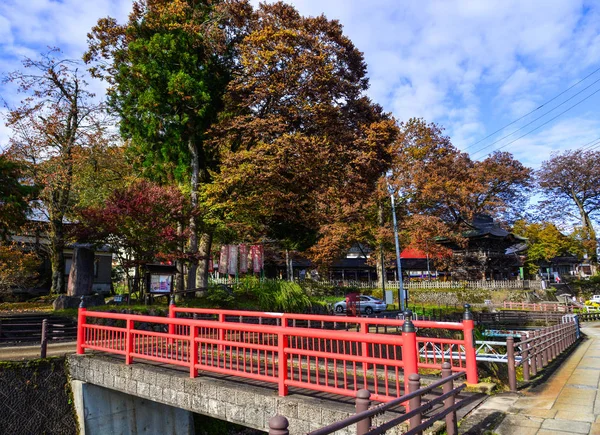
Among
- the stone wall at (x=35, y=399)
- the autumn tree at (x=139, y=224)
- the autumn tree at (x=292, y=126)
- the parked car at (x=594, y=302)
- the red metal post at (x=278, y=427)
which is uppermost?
the autumn tree at (x=292, y=126)

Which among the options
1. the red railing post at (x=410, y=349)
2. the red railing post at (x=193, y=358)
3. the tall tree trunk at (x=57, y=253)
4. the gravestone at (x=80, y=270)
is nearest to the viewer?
the red railing post at (x=410, y=349)

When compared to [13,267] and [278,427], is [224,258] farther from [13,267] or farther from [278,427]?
[278,427]

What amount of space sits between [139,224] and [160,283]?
9.86ft

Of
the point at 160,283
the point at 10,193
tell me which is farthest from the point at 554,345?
the point at 10,193

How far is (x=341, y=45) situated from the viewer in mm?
19703

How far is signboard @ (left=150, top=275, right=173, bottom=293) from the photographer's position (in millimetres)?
17219

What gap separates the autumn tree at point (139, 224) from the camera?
15.5 metres

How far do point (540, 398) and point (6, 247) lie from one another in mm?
25443

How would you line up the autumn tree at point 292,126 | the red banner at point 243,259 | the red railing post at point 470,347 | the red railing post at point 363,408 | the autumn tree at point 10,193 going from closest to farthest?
the red railing post at point 363,408 → the red railing post at point 470,347 → the autumn tree at point 10,193 → the autumn tree at point 292,126 → the red banner at point 243,259

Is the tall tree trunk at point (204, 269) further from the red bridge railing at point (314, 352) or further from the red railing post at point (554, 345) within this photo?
the red railing post at point (554, 345)


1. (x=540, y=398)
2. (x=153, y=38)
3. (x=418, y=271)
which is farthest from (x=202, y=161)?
(x=418, y=271)

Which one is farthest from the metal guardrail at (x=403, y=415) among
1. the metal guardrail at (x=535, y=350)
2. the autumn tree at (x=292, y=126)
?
the autumn tree at (x=292, y=126)

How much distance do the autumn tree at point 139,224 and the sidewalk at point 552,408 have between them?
41.3ft

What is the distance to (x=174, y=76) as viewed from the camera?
58.7 ft
